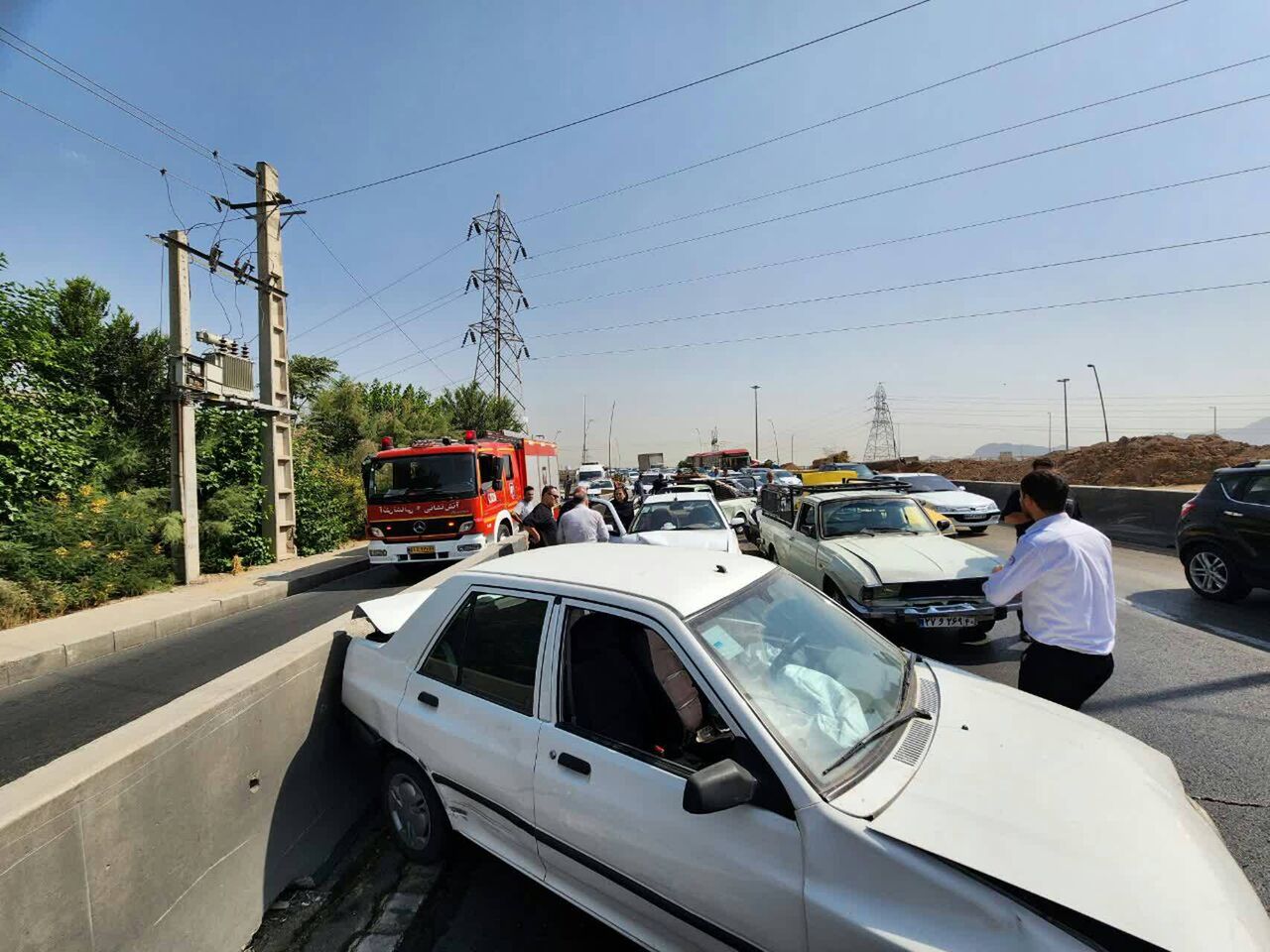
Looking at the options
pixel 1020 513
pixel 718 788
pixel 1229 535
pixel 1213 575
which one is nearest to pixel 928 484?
pixel 1213 575

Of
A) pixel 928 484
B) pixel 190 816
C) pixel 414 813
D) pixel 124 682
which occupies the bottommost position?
pixel 124 682

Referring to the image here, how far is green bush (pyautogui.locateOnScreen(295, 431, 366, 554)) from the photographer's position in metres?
15.6

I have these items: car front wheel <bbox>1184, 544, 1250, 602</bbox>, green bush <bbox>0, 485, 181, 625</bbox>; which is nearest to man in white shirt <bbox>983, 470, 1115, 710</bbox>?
car front wheel <bbox>1184, 544, 1250, 602</bbox>

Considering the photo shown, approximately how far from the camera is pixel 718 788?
1.80 m

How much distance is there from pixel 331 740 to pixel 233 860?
2.84ft

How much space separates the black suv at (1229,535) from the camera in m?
6.87

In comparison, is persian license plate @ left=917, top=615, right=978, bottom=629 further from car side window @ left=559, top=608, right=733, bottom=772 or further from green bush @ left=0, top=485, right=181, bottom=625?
green bush @ left=0, top=485, right=181, bottom=625

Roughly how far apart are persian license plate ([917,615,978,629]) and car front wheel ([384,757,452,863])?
14.3 feet

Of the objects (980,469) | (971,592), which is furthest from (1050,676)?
(980,469)

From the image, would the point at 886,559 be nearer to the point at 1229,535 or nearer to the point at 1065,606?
the point at 1065,606

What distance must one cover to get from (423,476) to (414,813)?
31.2ft

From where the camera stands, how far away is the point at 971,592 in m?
5.72

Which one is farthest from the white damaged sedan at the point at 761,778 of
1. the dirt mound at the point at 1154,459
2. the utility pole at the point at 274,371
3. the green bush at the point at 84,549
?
the dirt mound at the point at 1154,459

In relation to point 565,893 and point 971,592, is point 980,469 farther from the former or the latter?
point 565,893
